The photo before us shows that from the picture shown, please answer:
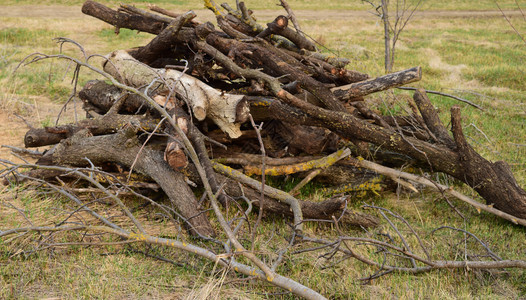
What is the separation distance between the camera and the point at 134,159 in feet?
15.3

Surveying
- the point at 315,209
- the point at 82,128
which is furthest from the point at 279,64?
the point at 82,128

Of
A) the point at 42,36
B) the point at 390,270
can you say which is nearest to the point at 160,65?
the point at 390,270

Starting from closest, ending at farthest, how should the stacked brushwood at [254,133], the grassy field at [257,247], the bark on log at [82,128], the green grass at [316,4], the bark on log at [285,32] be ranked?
the grassy field at [257,247] < the stacked brushwood at [254,133] < the bark on log at [82,128] < the bark on log at [285,32] < the green grass at [316,4]

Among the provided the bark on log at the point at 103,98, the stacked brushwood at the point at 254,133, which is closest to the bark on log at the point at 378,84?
the stacked brushwood at the point at 254,133

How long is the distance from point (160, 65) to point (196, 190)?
6.80 feet

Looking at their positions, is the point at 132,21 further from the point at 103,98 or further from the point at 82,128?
the point at 82,128

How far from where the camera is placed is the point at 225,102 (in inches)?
181

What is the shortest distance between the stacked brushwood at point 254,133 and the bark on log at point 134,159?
1 cm

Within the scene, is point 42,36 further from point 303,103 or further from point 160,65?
point 303,103

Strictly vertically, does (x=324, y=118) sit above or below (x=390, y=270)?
above

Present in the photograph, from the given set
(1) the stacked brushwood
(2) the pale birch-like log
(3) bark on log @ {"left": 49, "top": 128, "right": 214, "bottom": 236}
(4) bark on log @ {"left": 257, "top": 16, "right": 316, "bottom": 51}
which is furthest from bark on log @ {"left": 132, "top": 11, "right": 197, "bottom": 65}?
(3) bark on log @ {"left": 49, "top": 128, "right": 214, "bottom": 236}

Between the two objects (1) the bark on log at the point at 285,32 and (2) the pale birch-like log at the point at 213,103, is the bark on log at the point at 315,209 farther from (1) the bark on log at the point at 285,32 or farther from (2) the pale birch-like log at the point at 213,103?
(1) the bark on log at the point at 285,32

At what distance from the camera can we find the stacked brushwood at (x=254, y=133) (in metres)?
4.38

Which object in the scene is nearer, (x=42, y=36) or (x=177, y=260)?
(x=177, y=260)
